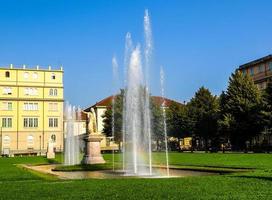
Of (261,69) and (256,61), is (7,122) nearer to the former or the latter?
(256,61)

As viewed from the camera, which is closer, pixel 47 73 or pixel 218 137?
pixel 218 137

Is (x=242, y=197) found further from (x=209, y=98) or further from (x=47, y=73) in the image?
(x=47, y=73)

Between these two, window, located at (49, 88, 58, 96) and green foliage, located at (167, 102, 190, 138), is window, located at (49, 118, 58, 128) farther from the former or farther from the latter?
green foliage, located at (167, 102, 190, 138)

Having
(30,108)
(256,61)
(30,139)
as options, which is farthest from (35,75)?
(256,61)

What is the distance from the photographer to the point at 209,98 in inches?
2872

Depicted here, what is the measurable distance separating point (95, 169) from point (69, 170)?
1.69m

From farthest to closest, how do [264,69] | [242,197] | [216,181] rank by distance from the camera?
[264,69], [216,181], [242,197]

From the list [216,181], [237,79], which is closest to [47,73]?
[237,79]

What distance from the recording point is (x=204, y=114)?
2778 inches

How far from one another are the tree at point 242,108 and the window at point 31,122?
4730 cm

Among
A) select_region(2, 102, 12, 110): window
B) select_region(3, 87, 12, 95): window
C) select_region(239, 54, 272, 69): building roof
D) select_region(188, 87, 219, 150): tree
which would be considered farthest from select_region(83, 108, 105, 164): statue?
select_region(3, 87, 12, 95): window

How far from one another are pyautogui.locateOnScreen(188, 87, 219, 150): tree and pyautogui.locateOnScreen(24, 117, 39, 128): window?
36075 millimetres

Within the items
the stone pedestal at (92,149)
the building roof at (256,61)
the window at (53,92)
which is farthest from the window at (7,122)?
the stone pedestal at (92,149)

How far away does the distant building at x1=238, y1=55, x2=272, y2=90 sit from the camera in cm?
8419
